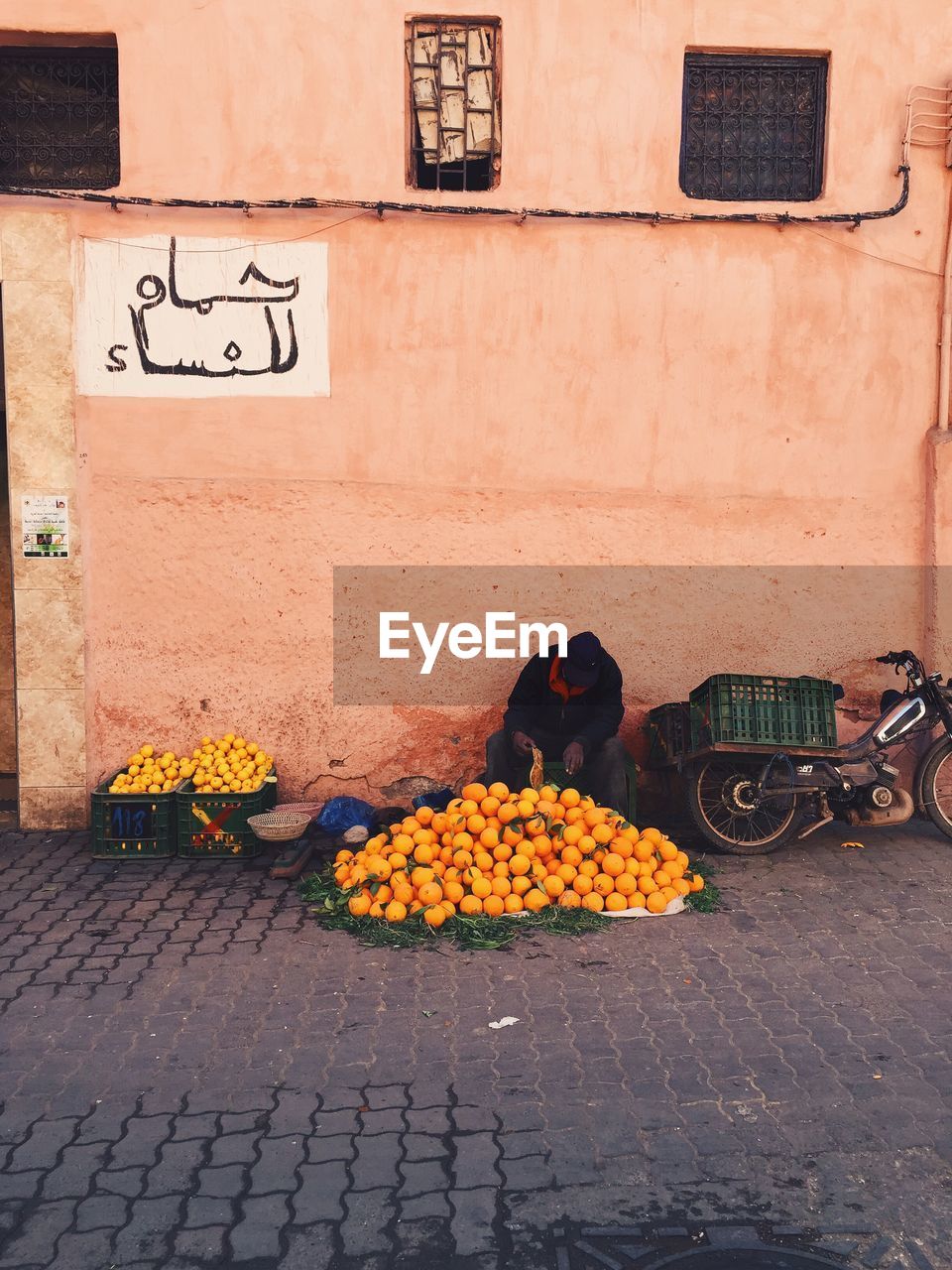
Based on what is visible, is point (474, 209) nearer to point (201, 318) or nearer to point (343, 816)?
point (201, 318)

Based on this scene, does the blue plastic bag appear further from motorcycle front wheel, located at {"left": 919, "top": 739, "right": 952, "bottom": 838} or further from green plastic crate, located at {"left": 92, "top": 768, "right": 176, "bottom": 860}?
motorcycle front wheel, located at {"left": 919, "top": 739, "right": 952, "bottom": 838}

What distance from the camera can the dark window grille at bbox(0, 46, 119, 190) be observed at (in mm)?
7277

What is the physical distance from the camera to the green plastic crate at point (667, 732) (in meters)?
6.84

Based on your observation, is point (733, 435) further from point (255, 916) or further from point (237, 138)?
point (255, 916)

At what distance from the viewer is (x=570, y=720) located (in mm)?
6945

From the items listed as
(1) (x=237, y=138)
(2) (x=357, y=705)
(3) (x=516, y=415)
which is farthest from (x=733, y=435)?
(1) (x=237, y=138)

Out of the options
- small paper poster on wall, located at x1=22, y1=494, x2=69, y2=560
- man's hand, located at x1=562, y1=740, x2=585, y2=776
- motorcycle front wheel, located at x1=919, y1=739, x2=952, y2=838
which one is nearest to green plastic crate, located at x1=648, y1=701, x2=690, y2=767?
man's hand, located at x1=562, y1=740, x2=585, y2=776

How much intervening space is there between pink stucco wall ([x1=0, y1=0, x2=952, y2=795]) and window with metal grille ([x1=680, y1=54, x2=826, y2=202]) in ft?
0.62

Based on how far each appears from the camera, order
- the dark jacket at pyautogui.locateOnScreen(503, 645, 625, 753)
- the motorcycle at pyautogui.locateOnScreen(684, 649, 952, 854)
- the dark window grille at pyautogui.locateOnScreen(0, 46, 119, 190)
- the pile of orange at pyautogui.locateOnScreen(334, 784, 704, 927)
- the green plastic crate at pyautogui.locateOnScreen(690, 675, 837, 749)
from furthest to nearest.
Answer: the dark window grille at pyautogui.locateOnScreen(0, 46, 119, 190) < the dark jacket at pyautogui.locateOnScreen(503, 645, 625, 753) < the motorcycle at pyautogui.locateOnScreen(684, 649, 952, 854) < the green plastic crate at pyautogui.locateOnScreen(690, 675, 837, 749) < the pile of orange at pyautogui.locateOnScreen(334, 784, 704, 927)

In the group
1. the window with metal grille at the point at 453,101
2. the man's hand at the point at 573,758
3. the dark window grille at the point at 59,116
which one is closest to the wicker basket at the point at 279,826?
the man's hand at the point at 573,758

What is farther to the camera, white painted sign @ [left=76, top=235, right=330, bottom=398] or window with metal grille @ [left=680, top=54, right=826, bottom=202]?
window with metal grille @ [left=680, top=54, right=826, bottom=202]

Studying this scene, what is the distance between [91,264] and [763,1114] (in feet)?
21.6

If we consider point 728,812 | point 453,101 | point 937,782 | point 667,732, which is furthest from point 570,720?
point 453,101

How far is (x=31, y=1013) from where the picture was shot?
15.4ft
